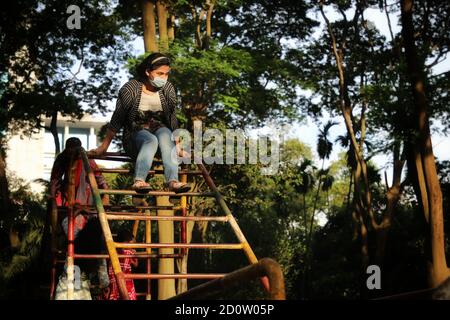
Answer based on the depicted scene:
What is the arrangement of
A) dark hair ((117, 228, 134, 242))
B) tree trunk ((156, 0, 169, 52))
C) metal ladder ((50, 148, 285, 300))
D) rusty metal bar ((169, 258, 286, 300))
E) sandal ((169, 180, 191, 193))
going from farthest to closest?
tree trunk ((156, 0, 169, 52))
dark hair ((117, 228, 134, 242))
sandal ((169, 180, 191, 193))
metal ladder ((50, 148, 285, 300))
rusty metal bar ((169, 258, 286, 300))

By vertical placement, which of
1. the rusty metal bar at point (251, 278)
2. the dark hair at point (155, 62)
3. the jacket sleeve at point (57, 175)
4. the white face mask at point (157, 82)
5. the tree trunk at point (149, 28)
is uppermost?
the tree trunk at point (149, 28)

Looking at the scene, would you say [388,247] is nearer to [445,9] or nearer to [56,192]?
[445,9]

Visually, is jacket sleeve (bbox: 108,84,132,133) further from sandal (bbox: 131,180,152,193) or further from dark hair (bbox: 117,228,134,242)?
dark hair (bbox: 117,228,134,242)

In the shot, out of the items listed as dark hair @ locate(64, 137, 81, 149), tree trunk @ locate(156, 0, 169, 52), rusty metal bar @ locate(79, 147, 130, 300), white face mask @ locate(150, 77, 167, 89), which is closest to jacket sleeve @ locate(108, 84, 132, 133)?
white face mask @ locate(150, 77, 167, 89)

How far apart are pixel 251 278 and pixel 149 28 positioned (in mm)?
15846

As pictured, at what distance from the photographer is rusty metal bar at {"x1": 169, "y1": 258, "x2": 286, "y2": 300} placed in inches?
130

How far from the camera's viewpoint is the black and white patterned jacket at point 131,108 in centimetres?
630

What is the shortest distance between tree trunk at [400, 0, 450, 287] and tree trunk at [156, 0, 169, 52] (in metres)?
7.24

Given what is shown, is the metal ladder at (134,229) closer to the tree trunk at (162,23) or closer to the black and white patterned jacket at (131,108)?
the black and white patterned jacket at (131,108)

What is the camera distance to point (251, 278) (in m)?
3.62

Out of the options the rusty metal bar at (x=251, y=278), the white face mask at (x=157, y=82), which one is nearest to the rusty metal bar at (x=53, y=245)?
the white face mask at (x=157, y=82)

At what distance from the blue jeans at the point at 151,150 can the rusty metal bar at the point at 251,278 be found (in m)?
2.12

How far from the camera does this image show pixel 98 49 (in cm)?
2402

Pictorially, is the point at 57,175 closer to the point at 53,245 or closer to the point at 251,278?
the point at 53,245
